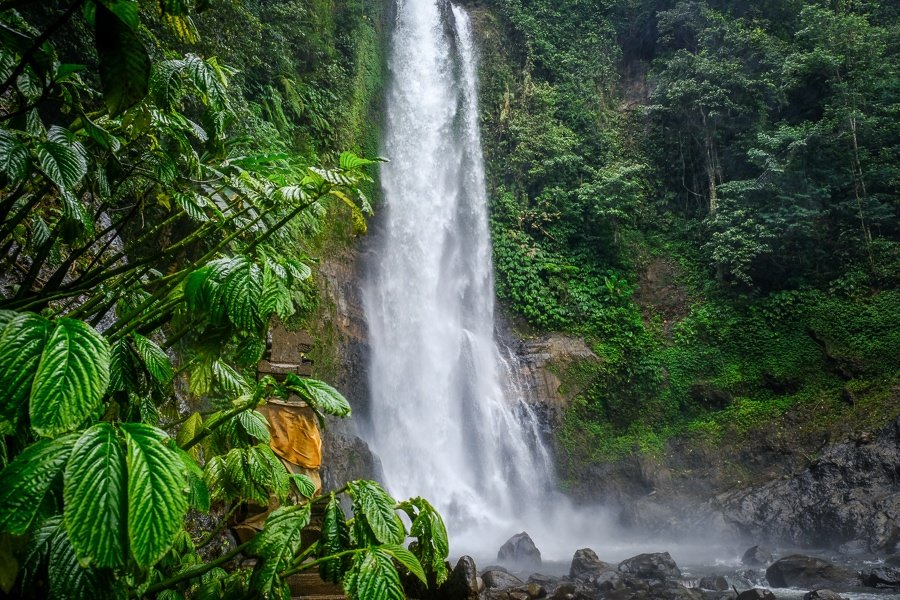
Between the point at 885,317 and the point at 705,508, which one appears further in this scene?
the point at 885,317

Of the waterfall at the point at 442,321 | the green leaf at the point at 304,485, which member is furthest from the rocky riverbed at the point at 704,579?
the green leaf at the point at 304,485

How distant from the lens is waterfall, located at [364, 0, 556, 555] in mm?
11000

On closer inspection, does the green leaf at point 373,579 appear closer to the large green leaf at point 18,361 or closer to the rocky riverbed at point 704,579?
the large green leaf at point 18,361

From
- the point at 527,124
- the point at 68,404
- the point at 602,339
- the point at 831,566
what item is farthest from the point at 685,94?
the point at 68,404

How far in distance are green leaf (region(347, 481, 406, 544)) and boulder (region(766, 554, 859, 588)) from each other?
27.7ft

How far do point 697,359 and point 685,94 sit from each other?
23.7 feet

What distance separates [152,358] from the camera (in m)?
1.39

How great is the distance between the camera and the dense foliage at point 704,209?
40.2 feet

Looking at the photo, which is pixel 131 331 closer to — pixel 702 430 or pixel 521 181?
pixel 702 430

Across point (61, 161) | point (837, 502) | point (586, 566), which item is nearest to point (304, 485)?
point (61, 161)

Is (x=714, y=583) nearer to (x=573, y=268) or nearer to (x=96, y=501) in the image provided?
(x=573, y=268)

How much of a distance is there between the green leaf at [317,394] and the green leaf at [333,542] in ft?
0.77

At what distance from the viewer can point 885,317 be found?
1140 centimetres

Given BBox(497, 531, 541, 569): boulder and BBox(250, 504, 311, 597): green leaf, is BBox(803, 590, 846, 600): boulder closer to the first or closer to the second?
BBox(497, 531, 541, 569): boulder
